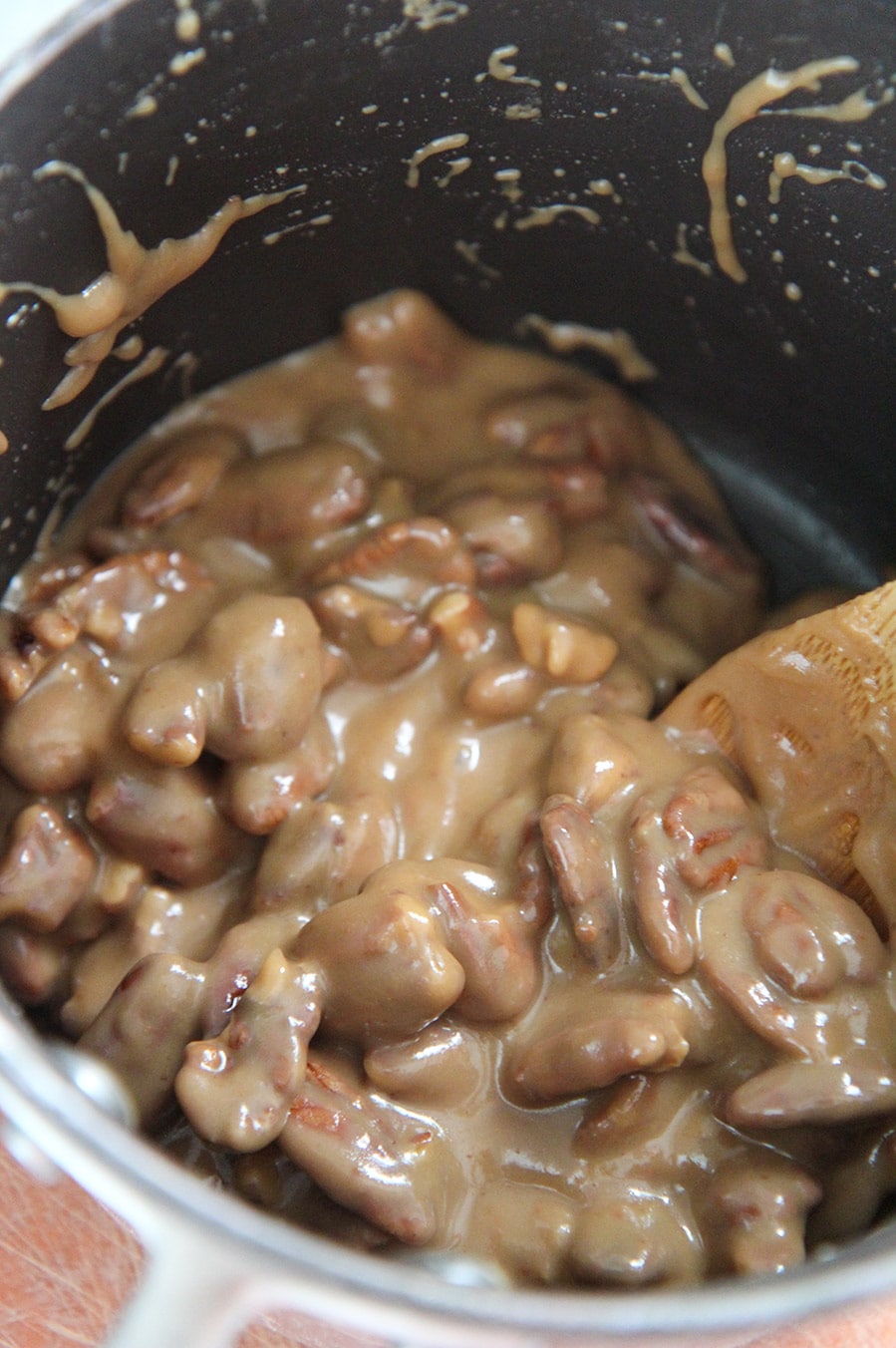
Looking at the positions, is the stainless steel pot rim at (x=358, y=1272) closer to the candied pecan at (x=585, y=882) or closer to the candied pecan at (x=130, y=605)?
the candied pecan at (x=585, y=882)

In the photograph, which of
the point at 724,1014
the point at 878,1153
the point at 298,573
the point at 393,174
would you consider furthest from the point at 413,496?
the point at 878,1153

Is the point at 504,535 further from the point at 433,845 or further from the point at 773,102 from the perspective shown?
the point at 773,102

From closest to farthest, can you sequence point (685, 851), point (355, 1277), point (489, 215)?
point (355, 1277) < point (685, 851) < point (489, 215)

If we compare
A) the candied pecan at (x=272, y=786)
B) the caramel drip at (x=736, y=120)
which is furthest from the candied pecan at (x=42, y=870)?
the caramel drip at (x=736, y=120)

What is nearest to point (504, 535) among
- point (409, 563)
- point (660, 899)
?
point (409, 563)

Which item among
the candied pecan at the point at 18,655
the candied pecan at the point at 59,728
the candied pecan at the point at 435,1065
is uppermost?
the candied pecan at the point at 18,655

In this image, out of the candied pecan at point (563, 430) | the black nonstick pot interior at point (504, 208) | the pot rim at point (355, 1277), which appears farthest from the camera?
the candied pecan at point (563, 430)

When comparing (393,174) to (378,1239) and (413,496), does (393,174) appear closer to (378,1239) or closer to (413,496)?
(413,496)
